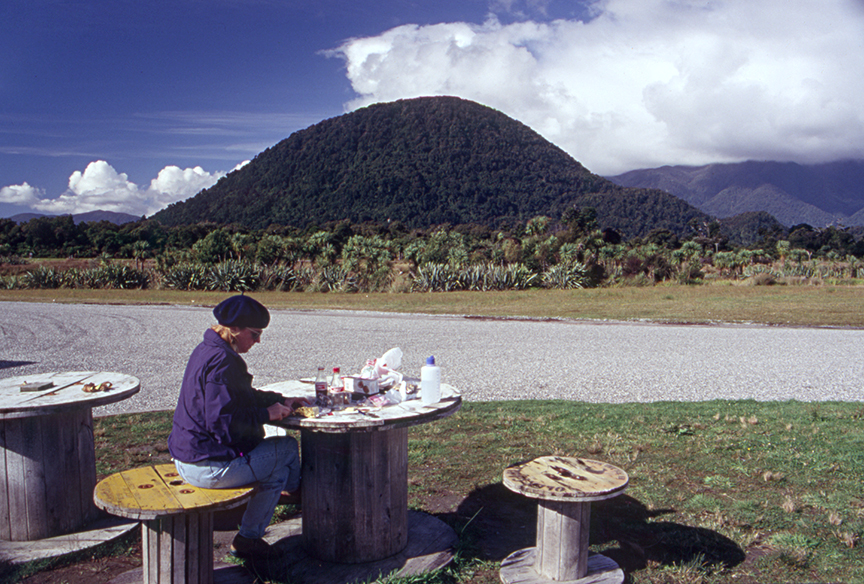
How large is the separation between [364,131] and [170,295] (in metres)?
138

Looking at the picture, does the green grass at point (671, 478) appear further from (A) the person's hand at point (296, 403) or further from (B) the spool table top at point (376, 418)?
(A) the person's hand at point (296, 403)

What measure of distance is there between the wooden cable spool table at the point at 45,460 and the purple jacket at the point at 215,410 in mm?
876

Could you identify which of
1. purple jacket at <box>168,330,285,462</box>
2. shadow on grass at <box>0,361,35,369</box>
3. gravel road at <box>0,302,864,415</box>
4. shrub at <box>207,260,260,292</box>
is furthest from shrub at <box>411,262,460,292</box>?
purple jacket at <box>168,330,285,462</box>

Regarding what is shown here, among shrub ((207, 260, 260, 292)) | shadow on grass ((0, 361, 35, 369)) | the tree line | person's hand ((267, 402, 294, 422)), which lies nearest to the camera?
person's hand ((267, 402, 294, 422))

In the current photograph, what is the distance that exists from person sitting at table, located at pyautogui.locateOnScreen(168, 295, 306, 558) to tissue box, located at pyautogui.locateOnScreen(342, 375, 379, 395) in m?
0.36

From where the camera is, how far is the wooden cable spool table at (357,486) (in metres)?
3.21

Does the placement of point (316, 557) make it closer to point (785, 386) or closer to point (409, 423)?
point (409, 423)

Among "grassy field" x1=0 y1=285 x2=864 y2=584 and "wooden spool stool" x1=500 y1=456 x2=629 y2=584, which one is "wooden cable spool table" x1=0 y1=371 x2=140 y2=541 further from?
"wooden spool stool" x1=500 y1=456 x2=629 y2=584

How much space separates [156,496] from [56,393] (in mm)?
1355

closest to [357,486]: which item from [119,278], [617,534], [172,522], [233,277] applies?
[172,522]

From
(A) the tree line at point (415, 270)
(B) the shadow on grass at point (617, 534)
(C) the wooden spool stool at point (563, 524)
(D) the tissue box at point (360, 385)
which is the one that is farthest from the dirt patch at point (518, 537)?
(A) the tree line at point (415, 270)

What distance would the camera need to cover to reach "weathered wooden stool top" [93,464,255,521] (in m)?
2.67

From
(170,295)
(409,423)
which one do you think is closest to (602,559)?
(409,423)

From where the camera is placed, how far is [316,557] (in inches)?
133
